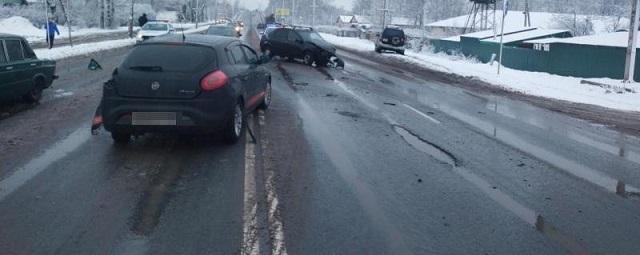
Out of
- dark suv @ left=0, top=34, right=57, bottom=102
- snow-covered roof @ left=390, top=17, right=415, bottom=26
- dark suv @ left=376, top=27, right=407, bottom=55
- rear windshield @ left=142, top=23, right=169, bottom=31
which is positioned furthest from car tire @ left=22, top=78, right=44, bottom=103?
snow-covered roof @ left=390, top=17, right=415, bottom=26

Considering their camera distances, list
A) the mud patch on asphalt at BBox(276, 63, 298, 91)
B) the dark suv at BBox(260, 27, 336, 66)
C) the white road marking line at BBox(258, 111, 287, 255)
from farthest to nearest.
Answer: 1. the dark suv at BBox(260, 27, 336, 66)
2. the mud patch on asphalt at BBox(276, 63, 298, 91)
3. the white road marking line at BBox(258, 111, 287, 255)

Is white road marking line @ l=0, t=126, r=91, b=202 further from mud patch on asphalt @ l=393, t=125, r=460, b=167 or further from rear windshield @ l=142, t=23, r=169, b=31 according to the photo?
rear windshield @ l=142, t=23, r=169, b=31

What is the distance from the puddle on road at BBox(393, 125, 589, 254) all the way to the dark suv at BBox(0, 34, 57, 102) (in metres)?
7.11

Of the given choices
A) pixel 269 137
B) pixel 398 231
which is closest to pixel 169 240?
pixel 398 231

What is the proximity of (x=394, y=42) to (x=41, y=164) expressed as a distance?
32977 mm

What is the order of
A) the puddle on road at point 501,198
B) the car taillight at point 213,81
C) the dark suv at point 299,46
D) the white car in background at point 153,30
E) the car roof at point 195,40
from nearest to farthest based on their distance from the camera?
the puddle on road at point 501,198
the car taillight at point 213,81
the car roof at point 195,40
the dark suv at point 299,46
the white car in background at point 153,30

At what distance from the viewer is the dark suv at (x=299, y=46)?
82.7 feet

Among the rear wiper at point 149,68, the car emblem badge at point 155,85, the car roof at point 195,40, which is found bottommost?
the car emblem badge at point 155,85

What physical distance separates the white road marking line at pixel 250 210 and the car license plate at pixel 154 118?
3.49ft

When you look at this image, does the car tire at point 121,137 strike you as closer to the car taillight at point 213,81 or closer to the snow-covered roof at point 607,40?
the car taillight at point 213,81

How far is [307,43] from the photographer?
25828 millimetres

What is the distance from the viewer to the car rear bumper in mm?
7770

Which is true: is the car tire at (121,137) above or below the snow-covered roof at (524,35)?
below

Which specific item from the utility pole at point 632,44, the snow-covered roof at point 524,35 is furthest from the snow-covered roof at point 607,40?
the snow-covered roof at point 524,35
